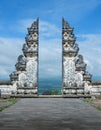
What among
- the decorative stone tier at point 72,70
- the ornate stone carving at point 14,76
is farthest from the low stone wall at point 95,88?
the ornate stone carving at point 14,76

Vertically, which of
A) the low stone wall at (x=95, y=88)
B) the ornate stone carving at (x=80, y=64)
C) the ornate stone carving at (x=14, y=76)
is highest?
the ornate stone carving at (x=80, y=64)

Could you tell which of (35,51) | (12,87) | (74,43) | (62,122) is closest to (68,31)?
(74,43)

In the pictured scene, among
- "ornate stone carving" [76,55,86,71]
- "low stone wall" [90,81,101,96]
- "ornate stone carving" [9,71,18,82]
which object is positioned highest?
"ornate stone carving" [76,55,86,71]

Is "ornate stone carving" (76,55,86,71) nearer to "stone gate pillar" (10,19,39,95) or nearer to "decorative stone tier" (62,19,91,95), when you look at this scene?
"decorative stone tier" (62,19,91,95)

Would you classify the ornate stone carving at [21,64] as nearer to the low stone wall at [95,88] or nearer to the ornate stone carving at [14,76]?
the ornate stone carving at [14,76]

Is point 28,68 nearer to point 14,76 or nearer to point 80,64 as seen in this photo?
point 14,76

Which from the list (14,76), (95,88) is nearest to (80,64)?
(95,88)

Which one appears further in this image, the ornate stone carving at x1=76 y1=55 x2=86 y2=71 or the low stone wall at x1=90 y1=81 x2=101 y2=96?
the ornate stone carving at x1=76 y1=55 x2=86 y2=71

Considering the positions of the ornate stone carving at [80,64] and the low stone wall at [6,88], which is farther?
the ornate stone carving at [80,64]

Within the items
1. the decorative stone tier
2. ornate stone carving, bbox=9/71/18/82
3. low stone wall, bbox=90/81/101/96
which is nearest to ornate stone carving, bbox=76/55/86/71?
the decorative stone tier

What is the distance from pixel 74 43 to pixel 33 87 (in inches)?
146

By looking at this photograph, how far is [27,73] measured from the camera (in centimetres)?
1934

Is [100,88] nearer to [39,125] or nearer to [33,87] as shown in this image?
[33,87]

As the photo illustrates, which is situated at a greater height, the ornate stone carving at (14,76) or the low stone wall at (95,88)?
the ornate stone carving at (14,76)
